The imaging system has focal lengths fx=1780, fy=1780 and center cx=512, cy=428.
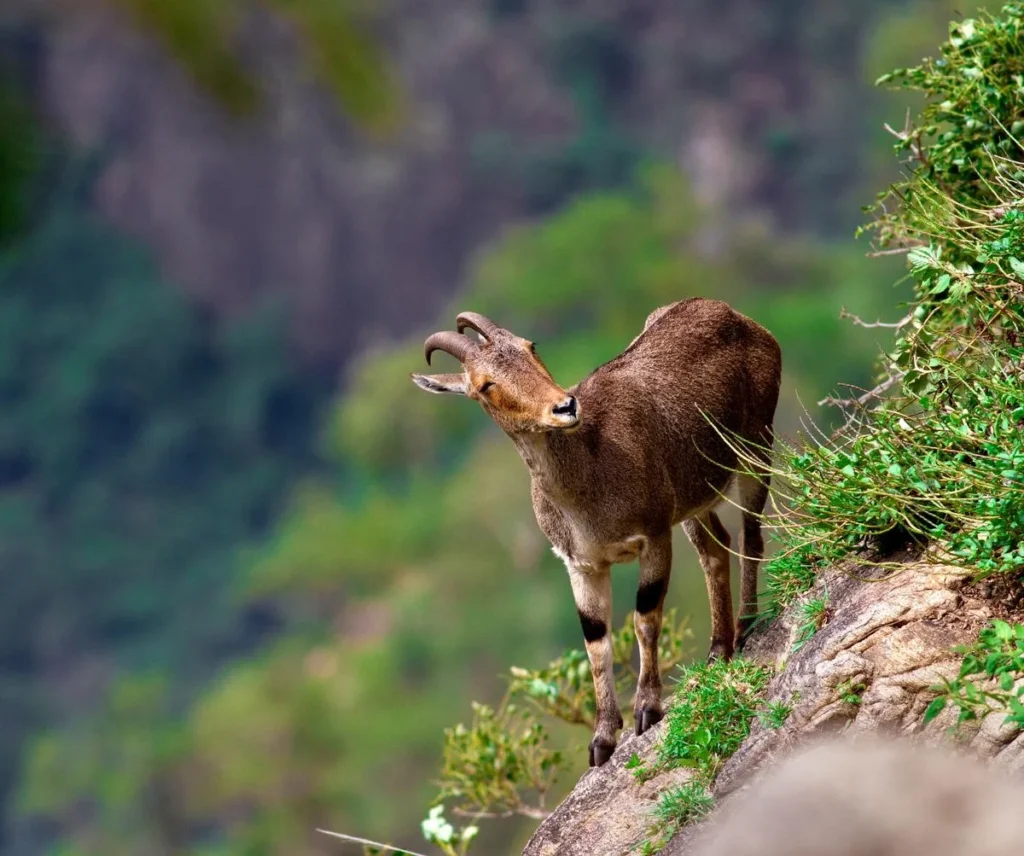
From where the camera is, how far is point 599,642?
9.70 meters

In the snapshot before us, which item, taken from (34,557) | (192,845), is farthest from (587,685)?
(34,557)

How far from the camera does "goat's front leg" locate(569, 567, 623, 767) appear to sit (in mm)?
9609

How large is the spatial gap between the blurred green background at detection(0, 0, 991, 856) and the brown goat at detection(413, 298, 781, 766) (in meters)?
45.2

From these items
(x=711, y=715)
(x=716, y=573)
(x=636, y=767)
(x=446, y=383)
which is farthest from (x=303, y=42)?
(x=716, y=573)

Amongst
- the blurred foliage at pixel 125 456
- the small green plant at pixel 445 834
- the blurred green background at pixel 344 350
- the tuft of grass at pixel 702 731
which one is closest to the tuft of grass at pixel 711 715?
the tuft of grass at pixel 702 731

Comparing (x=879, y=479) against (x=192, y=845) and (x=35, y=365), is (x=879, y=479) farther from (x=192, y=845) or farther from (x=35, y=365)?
(x=35, y=365)

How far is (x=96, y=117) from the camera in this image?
97812 mm

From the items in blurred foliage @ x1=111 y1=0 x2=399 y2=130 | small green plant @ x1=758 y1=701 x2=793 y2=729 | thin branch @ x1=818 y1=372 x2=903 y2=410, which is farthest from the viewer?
thin branch @ x1=818 y1=372 x2=903 y2=410

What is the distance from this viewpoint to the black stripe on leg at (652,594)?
9453 mm

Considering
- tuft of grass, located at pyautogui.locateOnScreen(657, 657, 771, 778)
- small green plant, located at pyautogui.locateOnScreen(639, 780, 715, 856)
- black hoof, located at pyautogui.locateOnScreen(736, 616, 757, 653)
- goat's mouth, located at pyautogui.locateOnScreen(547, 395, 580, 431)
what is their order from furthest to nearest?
black hoof, located at pyautogui.locateOnScreen(736, 616, 757, 653) → goat's mouth, located at pyautogui.locateOnScreen(547, 395, 580, 431) → tuft of grass, located at pyautogui.locateOnScreen(657, 657, 771, 778) → small green plant, located at pyautogui.locateOnScreen(639, 780, 715, 856)

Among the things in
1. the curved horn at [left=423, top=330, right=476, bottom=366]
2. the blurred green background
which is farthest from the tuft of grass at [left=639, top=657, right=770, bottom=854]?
the blurred green background

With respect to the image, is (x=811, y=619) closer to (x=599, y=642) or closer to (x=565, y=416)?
(x=599, y=642)

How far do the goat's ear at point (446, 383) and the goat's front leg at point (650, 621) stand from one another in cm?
131

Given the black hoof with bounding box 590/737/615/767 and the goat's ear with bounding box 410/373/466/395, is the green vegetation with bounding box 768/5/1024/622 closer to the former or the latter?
the black hoof with bounding box 590/737/615/767
